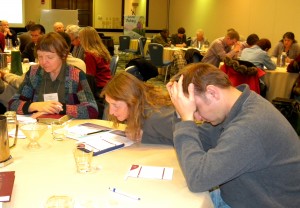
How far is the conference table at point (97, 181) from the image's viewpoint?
1.28 metres

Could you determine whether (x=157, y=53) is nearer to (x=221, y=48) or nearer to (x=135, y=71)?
(x=221, y=48)

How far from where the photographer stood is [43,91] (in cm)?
256

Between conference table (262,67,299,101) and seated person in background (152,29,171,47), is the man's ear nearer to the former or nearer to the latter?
conference table (262,67,299,101)

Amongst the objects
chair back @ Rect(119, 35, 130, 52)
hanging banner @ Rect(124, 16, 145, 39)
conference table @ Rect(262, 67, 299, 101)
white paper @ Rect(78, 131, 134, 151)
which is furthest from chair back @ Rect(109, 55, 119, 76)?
hanging banner @ Rect(124, 16, 145, 39)

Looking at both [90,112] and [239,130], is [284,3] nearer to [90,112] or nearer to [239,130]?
[90,112]

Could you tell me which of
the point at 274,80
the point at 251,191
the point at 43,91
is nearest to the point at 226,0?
the point at 274,80

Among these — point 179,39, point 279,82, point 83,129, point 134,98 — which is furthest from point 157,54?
point 134,98

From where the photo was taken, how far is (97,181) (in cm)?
144

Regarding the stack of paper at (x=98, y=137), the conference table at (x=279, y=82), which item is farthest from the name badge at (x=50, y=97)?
the conference table at (x=279, y=82)

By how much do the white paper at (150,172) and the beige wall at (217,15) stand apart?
25.1 feet

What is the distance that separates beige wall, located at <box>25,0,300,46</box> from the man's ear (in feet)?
25.0

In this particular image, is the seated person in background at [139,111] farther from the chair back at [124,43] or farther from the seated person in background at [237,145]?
the chair back at [124,43]

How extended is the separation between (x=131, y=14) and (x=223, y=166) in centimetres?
1309

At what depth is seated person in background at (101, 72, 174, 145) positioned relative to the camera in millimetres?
1900
